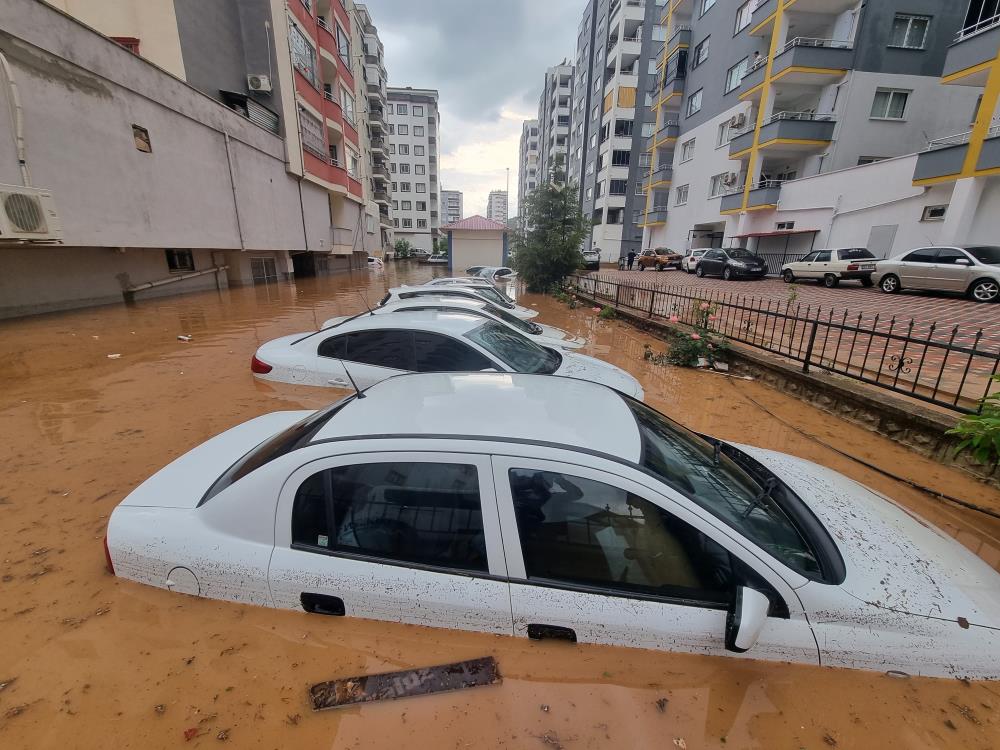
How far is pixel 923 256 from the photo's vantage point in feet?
40.4

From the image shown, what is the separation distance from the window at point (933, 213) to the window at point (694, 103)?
17.4m

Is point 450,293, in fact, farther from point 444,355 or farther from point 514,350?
point 444,355

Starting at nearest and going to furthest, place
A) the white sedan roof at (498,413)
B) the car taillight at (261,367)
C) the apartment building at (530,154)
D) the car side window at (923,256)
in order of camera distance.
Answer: the white sedan roof at (498,413) → the car taillight at (261,367) → the car side window at (923,256) → the apartment building at (530,154)

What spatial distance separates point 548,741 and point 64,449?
16.2ft

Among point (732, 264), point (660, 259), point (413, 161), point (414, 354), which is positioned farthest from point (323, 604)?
point (413, 161)

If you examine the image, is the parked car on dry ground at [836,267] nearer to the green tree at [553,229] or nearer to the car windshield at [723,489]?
the green tree at [553,229]

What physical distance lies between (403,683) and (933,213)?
21628mm

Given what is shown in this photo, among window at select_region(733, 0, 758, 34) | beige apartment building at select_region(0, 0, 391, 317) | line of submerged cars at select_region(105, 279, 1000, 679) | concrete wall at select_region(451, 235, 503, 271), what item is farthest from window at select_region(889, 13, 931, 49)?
line of submerged cars at select_region(105, 279, 1000, 679)

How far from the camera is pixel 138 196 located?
11719mm

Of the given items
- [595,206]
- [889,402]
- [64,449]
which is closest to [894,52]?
[889,402]

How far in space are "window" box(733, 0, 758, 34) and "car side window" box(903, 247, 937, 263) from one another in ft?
59.9

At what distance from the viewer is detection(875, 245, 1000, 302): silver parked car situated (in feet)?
36.0

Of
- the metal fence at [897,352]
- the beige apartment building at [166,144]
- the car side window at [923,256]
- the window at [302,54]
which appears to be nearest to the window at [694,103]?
the car side window at [923,256]

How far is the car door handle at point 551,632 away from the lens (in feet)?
5.84
